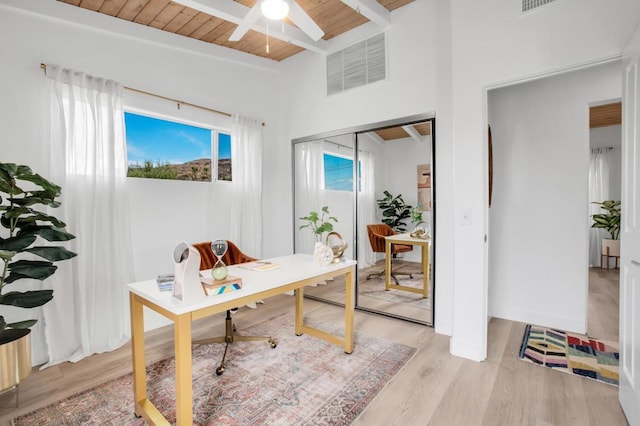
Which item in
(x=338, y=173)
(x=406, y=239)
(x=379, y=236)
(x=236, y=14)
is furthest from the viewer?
(x=338, y=173)

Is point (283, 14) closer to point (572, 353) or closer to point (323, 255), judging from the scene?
point (323, 255)

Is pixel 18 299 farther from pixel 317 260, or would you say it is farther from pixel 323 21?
pixel 323 21

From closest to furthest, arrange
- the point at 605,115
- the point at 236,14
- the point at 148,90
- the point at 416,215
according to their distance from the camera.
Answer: the point at 236,14
the point at 148,90
the point at 416,215
the point at 605,115

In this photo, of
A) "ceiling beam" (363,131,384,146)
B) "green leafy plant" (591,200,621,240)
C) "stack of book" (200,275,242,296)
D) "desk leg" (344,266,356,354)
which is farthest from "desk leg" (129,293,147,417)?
"green leafy plant" (591,200,621,240)

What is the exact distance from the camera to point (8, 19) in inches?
90.5

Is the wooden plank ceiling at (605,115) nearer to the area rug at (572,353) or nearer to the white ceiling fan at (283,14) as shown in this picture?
the area rug at (572,353)

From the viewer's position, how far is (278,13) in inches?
75.4

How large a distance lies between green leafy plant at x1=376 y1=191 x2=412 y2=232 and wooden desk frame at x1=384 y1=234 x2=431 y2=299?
0.11 m

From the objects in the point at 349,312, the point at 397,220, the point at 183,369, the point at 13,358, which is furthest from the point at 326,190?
the point at 13,358

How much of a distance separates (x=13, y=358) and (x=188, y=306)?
1.25m

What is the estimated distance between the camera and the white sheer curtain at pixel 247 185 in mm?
3627

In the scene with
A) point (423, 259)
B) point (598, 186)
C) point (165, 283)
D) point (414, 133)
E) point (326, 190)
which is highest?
point (414, 133)

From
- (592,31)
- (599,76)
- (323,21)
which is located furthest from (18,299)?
(599,76)

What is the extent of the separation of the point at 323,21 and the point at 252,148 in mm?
1600
